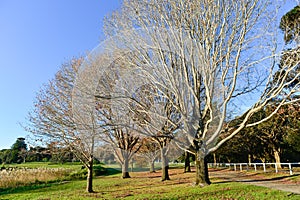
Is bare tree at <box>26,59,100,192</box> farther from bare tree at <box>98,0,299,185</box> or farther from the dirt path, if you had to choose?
the dirt path

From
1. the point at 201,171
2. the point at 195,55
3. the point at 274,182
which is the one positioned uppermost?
the point at 195,55

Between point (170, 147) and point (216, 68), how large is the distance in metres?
6.56

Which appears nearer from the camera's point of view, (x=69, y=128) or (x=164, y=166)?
(x=69, y=128)

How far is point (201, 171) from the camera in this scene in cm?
1098

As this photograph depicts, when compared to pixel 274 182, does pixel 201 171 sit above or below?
above

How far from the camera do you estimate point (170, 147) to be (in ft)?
50.2

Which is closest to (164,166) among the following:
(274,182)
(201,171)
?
(201,171)

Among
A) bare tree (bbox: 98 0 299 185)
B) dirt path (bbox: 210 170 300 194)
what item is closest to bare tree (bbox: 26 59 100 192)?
bare tree (bbox: 98 0 299 185)

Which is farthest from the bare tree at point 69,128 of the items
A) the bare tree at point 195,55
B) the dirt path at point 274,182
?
the dirt path at point 274,182

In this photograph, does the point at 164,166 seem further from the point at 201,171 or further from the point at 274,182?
the point at 274,182

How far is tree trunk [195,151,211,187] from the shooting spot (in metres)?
10.8

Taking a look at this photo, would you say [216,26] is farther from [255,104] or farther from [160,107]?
[160,107]

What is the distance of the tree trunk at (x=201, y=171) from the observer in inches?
424

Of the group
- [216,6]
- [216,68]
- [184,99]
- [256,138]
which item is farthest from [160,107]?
[256,138]
